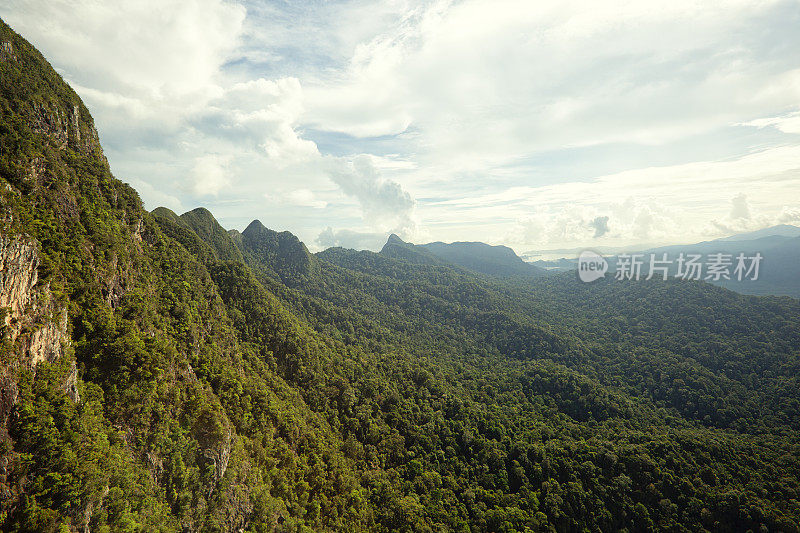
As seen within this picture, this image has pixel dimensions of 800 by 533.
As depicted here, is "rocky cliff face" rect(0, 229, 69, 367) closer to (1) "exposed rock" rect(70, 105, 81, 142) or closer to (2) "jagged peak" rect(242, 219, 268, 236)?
(1) "exposed rock" rect(70, 105, 81, 142)

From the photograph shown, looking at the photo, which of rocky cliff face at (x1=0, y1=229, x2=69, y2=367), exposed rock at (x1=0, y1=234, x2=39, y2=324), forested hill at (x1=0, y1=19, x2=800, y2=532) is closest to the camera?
exposed rock at (x1=0, y1=234, x2=39, y2=324)

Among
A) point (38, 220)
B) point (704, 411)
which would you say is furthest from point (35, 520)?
point (704, 411)

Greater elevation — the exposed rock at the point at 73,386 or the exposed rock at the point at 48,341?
the exposed rock at the point at 48,341

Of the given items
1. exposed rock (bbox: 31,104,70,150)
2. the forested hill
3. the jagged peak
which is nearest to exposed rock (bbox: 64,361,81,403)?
the forested hill

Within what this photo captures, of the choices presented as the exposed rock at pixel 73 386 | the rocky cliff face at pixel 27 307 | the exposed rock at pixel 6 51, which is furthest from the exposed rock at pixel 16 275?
the exposed rock at pixel 6 51

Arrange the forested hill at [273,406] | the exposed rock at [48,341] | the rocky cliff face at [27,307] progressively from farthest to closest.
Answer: the forested hill at [273,406] → the exposed rock at [48,341] → the rocky cliff face at [27,307]

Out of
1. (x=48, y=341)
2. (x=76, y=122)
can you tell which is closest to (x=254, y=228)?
(x=76, y=122)

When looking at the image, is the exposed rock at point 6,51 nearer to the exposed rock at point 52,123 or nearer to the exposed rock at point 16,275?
the exposed rock at point 52,123

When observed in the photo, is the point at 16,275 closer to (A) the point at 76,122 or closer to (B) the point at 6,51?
(A) the point at 76,122
